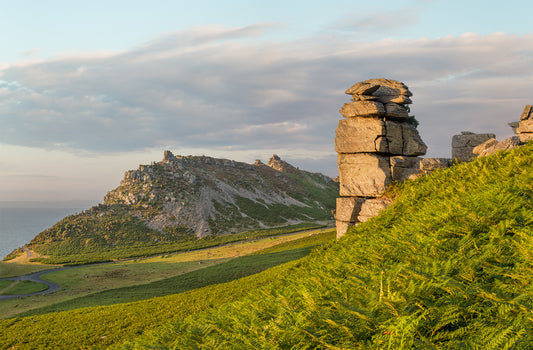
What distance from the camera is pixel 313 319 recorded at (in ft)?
19.2

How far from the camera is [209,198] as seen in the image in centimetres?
11244

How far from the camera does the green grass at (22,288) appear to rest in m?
43.3

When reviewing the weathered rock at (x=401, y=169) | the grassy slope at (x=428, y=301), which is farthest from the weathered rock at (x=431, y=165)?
the grassy slope at (x=428, y=301)

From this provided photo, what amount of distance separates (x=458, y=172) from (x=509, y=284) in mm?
15954

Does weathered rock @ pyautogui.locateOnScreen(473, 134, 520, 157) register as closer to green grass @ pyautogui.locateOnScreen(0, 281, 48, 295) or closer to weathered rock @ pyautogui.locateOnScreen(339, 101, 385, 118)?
weathered rock @ pyautogui.locateOnScreen(339, 101, 385, 118)

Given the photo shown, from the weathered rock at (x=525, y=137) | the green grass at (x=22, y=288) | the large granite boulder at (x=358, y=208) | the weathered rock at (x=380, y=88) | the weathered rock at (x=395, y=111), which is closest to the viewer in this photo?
the weathered rock at (x=525, y=137)

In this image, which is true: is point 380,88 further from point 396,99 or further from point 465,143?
point 465,143

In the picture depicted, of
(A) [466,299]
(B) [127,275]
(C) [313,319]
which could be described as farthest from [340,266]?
(B) [127,275]

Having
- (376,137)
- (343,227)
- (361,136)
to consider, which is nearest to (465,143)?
(376,137)

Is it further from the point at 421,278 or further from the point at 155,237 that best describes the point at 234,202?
the point at 421,278

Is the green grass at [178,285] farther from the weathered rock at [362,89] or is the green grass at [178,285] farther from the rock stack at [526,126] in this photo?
the rock stack at [526,126]

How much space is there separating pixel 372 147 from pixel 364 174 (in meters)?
2.27

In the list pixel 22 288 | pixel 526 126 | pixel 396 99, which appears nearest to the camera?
pixel 526 126

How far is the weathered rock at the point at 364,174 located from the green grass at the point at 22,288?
42.8 m
